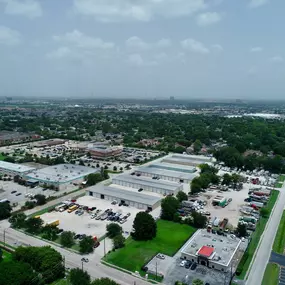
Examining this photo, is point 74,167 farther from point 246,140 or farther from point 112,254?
point 246,140

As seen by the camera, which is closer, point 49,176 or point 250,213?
point 250,213

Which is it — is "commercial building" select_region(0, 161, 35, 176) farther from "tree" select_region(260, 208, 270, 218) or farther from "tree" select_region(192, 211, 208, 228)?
"tree" select_region(260, 208, 270, 218)

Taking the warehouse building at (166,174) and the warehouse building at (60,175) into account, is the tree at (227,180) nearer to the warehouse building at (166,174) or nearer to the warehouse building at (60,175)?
the warehouse building at (166,174)

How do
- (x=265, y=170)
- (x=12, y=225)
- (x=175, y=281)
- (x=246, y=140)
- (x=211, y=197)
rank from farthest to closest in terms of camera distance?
(x=246, y=140), (x=265, y=170), (x=211, y=197), (x=12, y=225), (x=175, y=281)

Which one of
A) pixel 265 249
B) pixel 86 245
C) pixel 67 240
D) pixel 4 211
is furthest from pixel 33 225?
pixel 265 249

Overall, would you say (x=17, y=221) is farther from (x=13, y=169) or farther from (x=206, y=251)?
(x=13, y=169)

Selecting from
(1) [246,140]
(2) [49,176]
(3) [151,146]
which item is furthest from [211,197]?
(1) [246,140]

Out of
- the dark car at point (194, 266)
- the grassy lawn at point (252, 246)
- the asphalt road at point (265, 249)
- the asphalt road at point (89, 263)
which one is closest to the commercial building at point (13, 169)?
the asphalt road at point (89, 263)
